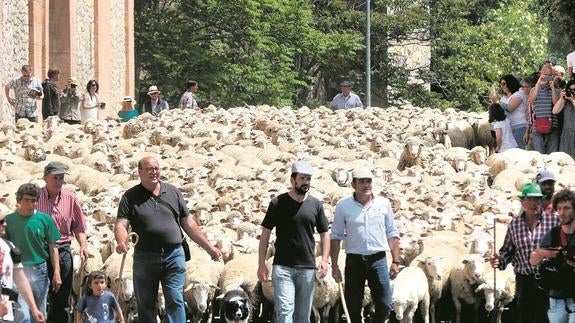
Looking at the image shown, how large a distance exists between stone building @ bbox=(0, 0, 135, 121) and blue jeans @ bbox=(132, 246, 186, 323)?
21.0m

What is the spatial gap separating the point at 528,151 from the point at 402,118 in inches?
360

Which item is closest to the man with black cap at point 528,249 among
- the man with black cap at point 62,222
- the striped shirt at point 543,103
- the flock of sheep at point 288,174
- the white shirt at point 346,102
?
the flock of sheep at point 288,174

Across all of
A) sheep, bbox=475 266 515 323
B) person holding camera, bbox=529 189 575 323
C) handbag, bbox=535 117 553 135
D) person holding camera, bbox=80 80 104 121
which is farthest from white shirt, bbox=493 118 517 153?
person holding camera, bbox=529 189 575 323

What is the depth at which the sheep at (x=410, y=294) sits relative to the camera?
18750mm

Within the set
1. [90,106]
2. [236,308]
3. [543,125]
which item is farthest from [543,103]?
[90,106]

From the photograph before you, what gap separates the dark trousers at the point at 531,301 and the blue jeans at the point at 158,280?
2.81 metres

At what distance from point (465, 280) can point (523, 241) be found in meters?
5.68

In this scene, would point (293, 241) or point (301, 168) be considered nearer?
point (301, 168)

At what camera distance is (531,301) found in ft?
46.2

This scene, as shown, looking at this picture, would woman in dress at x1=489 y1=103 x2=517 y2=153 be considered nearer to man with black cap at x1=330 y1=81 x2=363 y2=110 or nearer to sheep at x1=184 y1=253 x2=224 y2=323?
sheep at x1=184 y1=253 x2=224 y2=323

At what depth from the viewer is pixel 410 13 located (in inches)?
2367

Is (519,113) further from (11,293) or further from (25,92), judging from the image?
(11,293)

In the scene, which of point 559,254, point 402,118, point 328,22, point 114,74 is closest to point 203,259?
point 559,254

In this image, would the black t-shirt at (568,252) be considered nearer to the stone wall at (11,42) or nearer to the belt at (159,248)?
the belt at (159,248)
